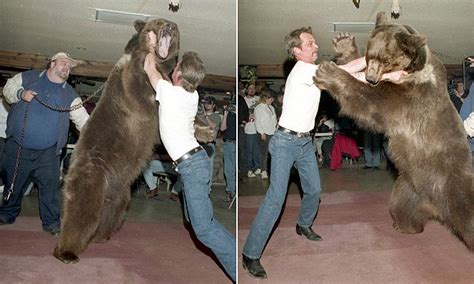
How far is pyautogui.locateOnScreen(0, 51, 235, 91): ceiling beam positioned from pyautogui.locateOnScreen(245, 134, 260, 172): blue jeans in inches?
11.7

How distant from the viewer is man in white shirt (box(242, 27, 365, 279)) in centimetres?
202

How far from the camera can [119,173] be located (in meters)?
2.24

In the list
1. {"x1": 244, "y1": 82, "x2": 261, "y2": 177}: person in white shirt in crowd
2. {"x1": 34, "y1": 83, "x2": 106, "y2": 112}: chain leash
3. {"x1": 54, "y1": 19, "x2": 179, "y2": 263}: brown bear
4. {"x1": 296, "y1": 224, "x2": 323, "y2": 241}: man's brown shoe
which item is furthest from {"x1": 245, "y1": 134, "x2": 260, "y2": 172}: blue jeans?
{"x1": 34, "y1": 83, "x2": 106, "y2": 112}: chain leash

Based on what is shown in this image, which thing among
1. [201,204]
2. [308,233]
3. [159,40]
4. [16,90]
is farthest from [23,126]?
[308,233]

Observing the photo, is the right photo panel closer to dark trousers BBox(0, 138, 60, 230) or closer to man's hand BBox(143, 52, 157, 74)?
man's hand BBox(143, 52, 157, 74)

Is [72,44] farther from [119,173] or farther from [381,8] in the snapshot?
[381,8]

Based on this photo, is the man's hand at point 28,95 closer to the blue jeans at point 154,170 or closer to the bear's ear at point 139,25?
the bear's ear at point 139,25

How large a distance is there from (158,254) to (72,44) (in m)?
1.22

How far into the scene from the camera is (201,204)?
1904 millimetres

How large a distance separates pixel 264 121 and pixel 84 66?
1.04m

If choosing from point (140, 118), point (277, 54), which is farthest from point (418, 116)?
point (140, 118)

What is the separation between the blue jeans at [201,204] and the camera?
74.9 inches

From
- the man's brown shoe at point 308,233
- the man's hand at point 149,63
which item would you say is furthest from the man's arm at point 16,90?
the man's brown shoe at point 308,233

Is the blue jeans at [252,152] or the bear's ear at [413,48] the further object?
the blue jeans at [252,152]
